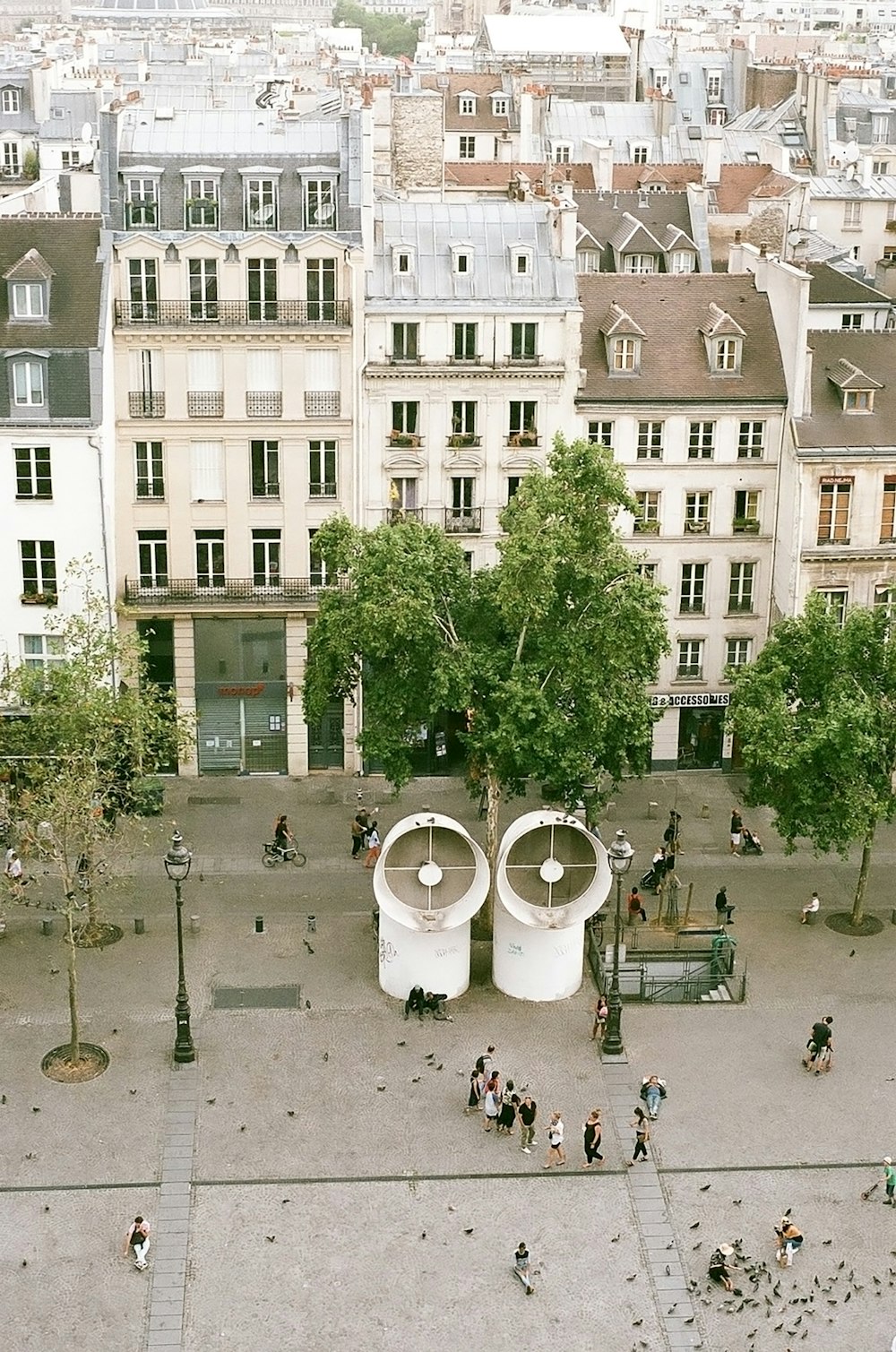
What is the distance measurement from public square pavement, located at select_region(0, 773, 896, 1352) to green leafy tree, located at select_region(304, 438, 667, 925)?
7.41 metres

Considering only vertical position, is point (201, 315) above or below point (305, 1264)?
above

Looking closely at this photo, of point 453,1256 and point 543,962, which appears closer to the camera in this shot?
point 453,1256

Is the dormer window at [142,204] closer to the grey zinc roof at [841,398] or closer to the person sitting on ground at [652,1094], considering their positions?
the grey zinc roof at [841,398]

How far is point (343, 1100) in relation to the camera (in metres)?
46.6

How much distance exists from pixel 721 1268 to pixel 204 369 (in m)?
37.8

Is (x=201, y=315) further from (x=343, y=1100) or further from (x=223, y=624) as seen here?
(x=343, y=1100)

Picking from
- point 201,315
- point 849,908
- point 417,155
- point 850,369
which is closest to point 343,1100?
point 849,908

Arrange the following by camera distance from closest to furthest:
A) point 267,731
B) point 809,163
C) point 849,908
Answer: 1. point 849,908
2. point 267,731
3. point 809,163

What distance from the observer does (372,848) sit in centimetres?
6134

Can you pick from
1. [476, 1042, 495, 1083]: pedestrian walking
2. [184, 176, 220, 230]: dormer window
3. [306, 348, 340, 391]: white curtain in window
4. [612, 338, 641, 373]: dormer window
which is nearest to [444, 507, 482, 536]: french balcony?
[306, 348, 340, 391]: white curtain in window

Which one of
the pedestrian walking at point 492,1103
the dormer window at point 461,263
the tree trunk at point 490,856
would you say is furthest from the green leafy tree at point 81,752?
the dormer window at point 461,263

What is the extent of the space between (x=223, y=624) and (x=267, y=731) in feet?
15.8

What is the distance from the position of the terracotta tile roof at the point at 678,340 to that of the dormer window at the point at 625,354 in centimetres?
36

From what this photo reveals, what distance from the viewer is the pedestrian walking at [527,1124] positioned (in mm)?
44344
